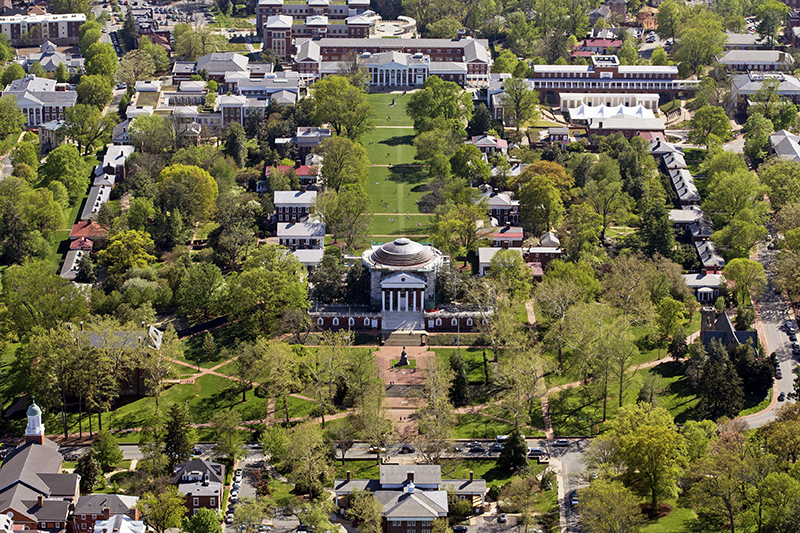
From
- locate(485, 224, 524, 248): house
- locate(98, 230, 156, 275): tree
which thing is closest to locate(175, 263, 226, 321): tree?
locate(98, 230, 156, 275): tree

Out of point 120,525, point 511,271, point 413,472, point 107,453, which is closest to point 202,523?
point 120,525

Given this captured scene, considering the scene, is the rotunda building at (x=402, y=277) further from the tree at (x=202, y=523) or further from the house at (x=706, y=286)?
the tree at (x=202, y=523)

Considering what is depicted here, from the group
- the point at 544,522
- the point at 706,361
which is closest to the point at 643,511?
the point at 544,522

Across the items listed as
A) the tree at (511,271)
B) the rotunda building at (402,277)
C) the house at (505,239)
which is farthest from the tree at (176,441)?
the house at (505,239)

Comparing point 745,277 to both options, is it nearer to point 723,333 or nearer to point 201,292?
point 723,333

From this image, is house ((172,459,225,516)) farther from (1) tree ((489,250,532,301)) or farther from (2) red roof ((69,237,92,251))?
(2) red roof ((69,237,92,251))
